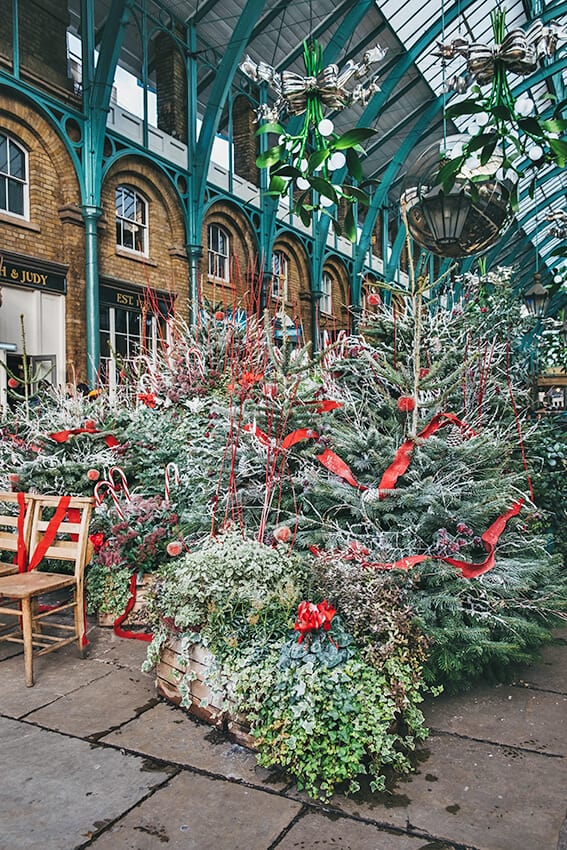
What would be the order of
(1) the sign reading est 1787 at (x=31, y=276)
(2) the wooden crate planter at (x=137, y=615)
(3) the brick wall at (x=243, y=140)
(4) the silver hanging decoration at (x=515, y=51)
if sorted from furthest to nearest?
(3) the brick wall at (x=243, y=140), (1) the sign reading est 1787 at (x=31, y=276), (2) the wooden crate planter at (x=137, y=615), (4) the silver hanging decoration at (x=515, y=51)

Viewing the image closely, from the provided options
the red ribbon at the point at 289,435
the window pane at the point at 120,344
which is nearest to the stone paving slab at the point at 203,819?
the red ribbon at the point at 289,435

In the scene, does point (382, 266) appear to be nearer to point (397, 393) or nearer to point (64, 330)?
point (64, 330)

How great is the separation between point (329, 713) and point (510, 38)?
9.53 feet

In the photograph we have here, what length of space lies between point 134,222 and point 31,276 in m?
3.01

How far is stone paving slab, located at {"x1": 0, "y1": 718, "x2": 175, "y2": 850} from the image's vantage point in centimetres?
222

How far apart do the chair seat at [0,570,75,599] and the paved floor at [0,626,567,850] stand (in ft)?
1.72

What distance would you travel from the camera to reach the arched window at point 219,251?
15297 millimetres

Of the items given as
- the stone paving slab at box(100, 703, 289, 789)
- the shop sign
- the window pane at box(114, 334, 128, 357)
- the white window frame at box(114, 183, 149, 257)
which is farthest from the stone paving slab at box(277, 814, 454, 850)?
the white window frame at box(114, 183, 149, 257)

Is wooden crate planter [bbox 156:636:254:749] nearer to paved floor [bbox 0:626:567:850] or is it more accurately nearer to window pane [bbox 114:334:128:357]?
paved floor [bbox 0:626:567:850]

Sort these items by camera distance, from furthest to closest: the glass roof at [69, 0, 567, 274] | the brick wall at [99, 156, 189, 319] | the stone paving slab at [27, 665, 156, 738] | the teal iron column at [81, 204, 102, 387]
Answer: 1. the glass roof at [69, 0, 567, 274]
2. the brick wall at [99, 156, 189, 319]
3. the teal iron column at [81, 204, 102, 387]
4. the stone paving slab at [27, 665, 156, 738]

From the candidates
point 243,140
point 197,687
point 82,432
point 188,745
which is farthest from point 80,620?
point 243,140

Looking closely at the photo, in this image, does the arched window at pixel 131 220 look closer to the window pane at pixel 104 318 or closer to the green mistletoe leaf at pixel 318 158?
the window pane at pixel 104 318

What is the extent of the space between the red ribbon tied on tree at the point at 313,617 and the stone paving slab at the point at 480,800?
62 cm

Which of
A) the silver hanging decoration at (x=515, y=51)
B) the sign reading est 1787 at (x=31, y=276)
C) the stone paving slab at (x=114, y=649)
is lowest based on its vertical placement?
the stone paving slab at (x=114, y=649)
